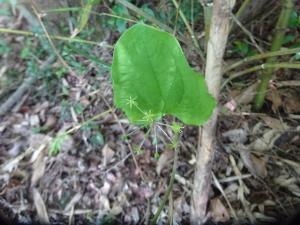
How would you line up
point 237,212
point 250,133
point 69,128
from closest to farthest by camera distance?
point 237,212
point 250,133
point 69,128

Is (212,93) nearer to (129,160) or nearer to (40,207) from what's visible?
(129,160)

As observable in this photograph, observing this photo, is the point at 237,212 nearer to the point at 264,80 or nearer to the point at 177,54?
the point at 264,80

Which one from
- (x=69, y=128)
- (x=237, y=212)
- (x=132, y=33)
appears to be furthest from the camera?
(x=69, y=128)

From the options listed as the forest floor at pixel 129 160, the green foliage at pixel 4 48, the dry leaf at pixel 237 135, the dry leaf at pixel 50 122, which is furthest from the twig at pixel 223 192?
the green foliage at pixel 4 48

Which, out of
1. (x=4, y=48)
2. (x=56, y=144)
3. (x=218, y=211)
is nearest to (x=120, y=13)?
(x=56, y=144)

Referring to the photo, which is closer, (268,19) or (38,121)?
(268,19)

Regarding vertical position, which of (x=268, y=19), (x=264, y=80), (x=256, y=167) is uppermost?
(x=268, y=19)

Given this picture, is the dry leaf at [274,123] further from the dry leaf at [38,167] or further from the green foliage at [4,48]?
the green foliage at [4,48]

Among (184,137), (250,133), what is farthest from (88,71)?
(250,133)
